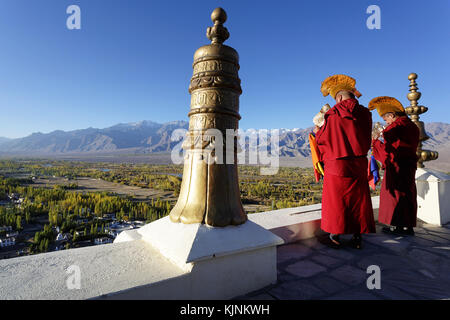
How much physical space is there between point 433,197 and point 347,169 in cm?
239

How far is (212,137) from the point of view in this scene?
170cm

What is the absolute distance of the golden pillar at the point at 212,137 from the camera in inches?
66.5

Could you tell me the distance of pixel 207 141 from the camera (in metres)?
1.69

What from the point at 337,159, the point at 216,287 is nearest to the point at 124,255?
the point at 216,287

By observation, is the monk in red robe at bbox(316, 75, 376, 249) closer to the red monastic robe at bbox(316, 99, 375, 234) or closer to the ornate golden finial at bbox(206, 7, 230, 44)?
the red monastic robe at bbox(316, 99, 375, 234)

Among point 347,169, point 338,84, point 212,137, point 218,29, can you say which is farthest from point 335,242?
point 218,29

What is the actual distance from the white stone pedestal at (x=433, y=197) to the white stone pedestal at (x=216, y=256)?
11.5ft

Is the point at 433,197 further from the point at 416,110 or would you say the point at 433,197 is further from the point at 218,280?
the point at 218,280

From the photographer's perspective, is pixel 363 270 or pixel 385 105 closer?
pixel 363 270

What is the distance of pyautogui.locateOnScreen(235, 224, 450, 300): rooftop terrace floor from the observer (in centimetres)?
165

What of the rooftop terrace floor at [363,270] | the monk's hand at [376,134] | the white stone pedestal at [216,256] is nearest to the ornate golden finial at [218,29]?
the white stone pedestal at [216,256]

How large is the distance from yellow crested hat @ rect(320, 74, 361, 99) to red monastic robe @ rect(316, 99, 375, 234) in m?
0.23

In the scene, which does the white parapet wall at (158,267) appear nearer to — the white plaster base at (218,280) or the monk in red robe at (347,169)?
the white plaster base at (218,280)
